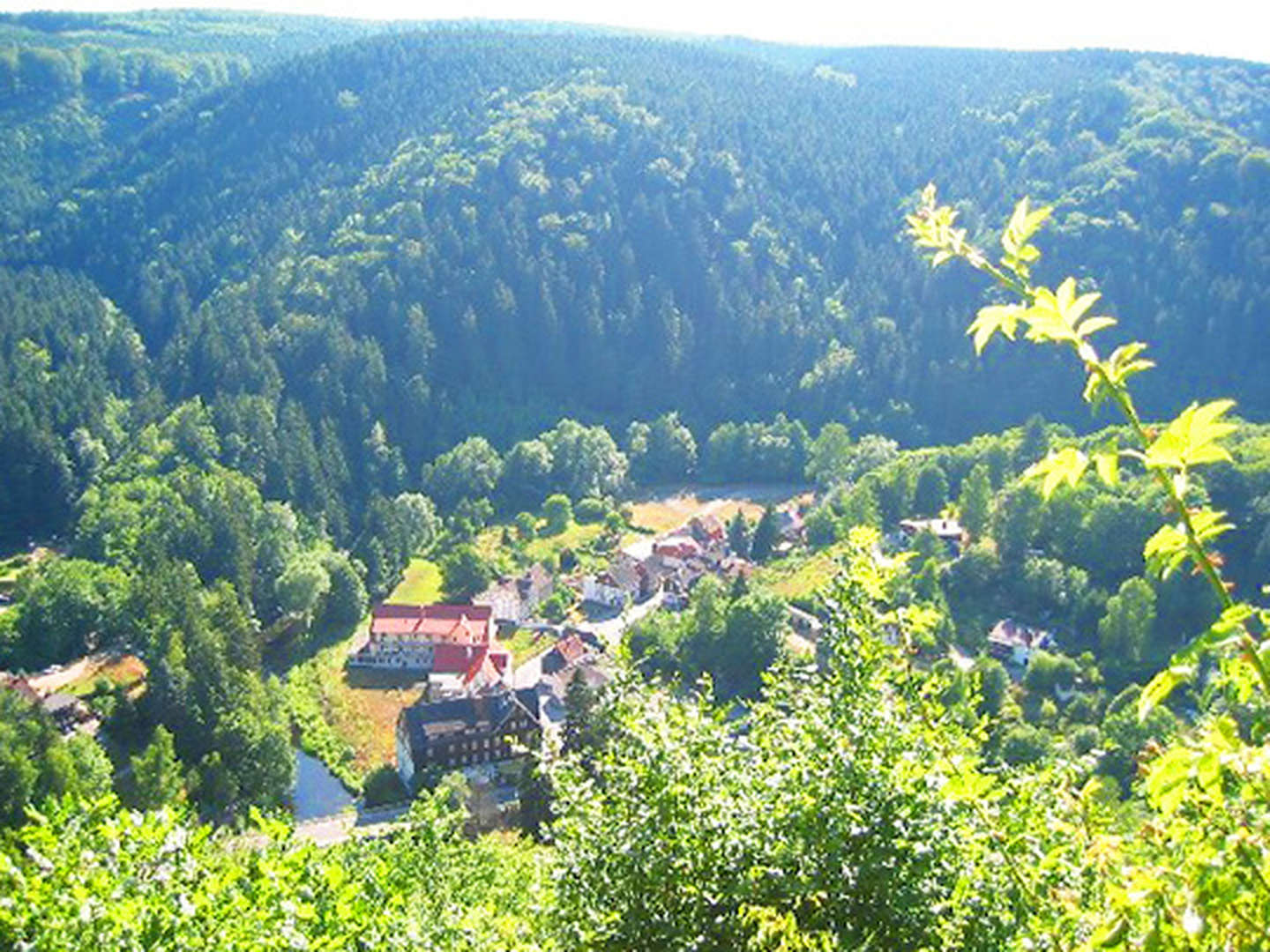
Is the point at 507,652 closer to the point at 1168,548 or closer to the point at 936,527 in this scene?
the point at 936,527

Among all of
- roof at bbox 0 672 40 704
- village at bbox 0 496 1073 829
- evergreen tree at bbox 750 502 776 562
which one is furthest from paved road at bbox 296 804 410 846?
evergreen tree at bbox 750 502 776 562

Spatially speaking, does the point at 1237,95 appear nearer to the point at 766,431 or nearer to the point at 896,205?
the point at 896,205

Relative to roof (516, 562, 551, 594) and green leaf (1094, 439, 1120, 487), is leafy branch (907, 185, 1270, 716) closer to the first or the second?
green leaf (1094, 439, 1120, 487)

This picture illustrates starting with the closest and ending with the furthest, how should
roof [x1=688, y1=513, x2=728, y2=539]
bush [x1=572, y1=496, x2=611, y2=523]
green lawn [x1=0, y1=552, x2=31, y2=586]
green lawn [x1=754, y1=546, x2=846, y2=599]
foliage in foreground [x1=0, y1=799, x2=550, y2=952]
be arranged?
foliage in foreground [x1=0, y1=799, x2=550, y2=952], green lawn [x1=754, y1=546, x2=846, y2=599], green lawn [x1=0, y1=552, x2=31, y2=586], roof [x1=688, y1=513, x2=728, y2=539], bush [x1=572, y1=496, x2=611, y2=523]

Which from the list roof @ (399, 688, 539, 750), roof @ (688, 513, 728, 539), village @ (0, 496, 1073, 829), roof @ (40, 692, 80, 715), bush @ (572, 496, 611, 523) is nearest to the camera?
roof @ (399, 688, 539, 750)

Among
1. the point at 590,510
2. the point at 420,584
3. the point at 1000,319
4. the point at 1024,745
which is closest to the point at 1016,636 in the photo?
the point at 1024,745

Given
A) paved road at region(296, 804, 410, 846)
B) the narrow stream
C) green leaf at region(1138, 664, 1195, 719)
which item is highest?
green leaf at region(1138, 664, 1195, 719)

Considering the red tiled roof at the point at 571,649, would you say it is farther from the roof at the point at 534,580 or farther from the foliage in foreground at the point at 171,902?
the foliage in foreground at the point at 171,902
